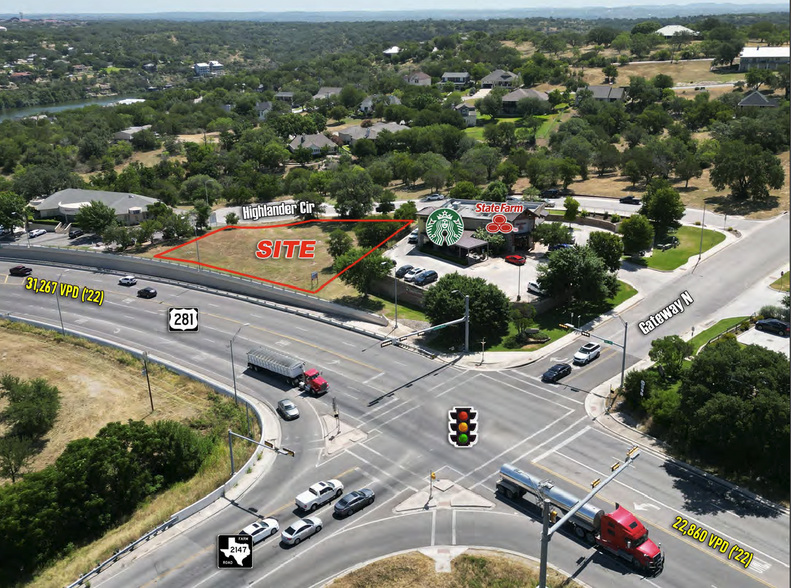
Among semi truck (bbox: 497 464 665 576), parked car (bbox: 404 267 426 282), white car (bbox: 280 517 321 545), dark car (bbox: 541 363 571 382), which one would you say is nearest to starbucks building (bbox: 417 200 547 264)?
parked car (bbox: 404 267 426 282)

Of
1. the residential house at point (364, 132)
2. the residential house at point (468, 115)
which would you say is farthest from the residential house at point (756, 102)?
the residential house at point (364, 132)

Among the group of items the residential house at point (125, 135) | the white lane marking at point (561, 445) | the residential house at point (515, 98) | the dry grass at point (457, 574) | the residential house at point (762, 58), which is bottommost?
the white lane marking at point (561, 445)

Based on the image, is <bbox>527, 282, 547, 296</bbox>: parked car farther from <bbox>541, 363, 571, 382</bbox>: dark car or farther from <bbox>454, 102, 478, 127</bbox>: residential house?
<bbox>454, 102, 478, 127</bbox>: residential house

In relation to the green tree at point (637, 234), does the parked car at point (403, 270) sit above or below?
below

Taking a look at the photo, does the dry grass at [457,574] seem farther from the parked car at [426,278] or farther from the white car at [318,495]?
the parked car at [426,278]

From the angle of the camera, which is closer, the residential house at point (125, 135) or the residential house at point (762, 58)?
the residential house at point (125, 135)

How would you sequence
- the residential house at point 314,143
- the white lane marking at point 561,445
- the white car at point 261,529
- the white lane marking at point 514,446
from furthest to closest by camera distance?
the residential house at point 314,143 < the white lane marking at point 561,445 < the white lane marking at point 514,446 < the white car at point 261,529

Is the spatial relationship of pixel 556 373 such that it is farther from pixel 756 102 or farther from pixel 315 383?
pixel 756 102

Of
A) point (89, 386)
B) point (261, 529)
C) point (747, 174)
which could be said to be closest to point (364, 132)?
point (747, 174)
